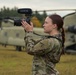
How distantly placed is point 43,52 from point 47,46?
0.29 feet

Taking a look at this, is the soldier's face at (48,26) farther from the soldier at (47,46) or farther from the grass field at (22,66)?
the grass field at (22,66)

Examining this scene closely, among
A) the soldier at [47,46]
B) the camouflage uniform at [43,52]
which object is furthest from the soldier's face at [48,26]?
the camouflage uniform at [43,52]

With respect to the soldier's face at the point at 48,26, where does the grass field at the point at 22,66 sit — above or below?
below

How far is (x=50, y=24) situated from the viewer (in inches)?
→ 195

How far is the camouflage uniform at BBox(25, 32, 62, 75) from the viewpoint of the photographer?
4.88 meters

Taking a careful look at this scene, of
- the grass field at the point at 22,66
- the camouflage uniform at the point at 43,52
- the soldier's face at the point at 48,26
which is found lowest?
the grass field at the point at 22,66

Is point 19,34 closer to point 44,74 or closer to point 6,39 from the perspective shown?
point 6,39

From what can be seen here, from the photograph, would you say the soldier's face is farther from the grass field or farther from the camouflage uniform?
the grass field

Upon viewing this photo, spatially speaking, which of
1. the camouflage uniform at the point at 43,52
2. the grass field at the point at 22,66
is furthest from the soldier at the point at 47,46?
the grass field at the point at 22,66

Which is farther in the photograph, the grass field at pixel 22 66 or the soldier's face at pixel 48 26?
the grass field at pixel 22 66

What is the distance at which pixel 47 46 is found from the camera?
4.88 metres

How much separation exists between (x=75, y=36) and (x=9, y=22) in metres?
8.22

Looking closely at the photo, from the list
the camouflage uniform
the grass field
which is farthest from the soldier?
the grass field

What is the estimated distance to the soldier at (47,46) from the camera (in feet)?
16.0
